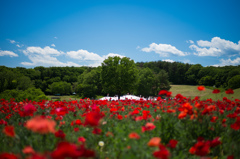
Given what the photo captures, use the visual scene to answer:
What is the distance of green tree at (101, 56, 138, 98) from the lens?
29656 mm

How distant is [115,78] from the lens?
29.8 meters

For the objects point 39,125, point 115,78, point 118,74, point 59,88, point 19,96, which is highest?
point 118,74

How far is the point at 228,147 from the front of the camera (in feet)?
10.5

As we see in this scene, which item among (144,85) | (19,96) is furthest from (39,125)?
(144,85)

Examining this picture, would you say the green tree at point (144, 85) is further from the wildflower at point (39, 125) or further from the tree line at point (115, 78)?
the wildflower at point (39, 125)

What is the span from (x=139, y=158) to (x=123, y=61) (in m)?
29.3

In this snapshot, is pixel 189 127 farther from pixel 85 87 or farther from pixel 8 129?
pixel 85 87

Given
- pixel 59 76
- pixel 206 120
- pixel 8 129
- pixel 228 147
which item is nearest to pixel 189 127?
pixel 206 120

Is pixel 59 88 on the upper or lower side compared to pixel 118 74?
lower

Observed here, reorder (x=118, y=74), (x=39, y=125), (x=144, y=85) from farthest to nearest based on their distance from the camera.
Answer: (x=144, y=85) < (x=118, y=74) < (x=39, y=125)

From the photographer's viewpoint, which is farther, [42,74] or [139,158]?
[42,74]

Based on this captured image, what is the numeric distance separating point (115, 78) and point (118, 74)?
40.8 inches

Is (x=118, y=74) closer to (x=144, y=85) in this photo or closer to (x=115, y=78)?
(x=115, y=78)

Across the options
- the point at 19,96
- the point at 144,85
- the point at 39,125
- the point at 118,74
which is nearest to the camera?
the point at 39,125
